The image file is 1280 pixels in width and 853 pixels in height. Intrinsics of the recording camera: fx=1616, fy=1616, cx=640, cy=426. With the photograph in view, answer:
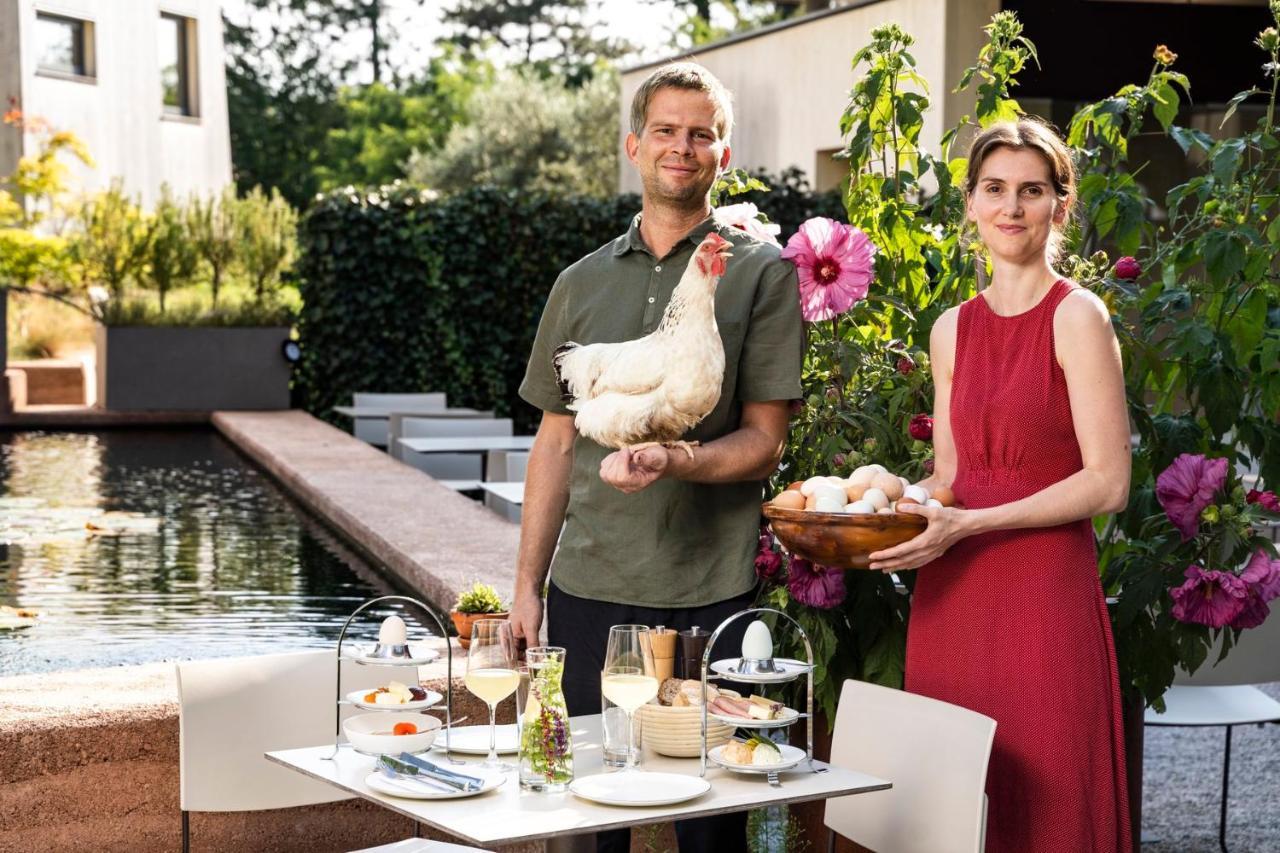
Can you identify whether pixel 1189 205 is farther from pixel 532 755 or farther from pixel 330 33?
pixel 330 33

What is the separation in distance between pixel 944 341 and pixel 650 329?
561 millimetres

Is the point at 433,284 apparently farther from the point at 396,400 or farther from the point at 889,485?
the point at 889,485

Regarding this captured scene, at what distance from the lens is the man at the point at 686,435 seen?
9.95 ft

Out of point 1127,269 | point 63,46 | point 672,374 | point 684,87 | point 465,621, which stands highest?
point 63,46

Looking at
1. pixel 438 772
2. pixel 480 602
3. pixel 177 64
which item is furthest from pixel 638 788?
pixel 177 64

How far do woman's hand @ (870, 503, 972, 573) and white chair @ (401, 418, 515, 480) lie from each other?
7.12 metres

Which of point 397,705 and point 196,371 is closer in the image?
point 397,705

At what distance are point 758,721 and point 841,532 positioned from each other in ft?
1.17

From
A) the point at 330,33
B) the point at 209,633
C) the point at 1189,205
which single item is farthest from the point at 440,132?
the point at 209,633

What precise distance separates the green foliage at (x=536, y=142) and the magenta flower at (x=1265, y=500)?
26330mm

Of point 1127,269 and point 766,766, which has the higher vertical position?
point 1127,269

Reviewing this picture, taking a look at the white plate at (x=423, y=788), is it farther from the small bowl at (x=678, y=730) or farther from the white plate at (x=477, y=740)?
the small bowl at (x=678, y=730)

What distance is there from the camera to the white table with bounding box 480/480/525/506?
6992mm

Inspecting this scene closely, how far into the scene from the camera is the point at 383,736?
263 centimetres
